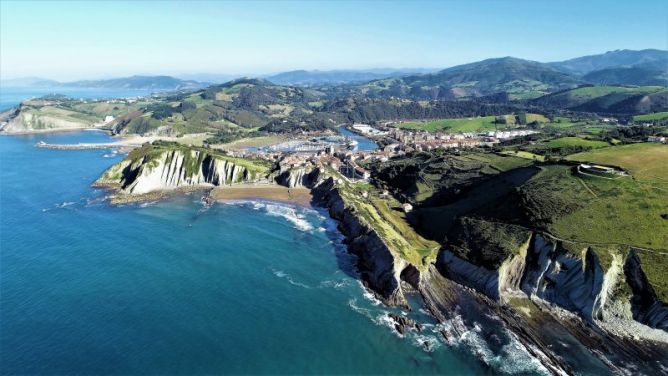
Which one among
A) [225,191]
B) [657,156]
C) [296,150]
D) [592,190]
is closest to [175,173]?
[225,191]

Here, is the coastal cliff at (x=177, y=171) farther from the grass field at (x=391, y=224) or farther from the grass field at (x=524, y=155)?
the grass field at (x=524, y=155)

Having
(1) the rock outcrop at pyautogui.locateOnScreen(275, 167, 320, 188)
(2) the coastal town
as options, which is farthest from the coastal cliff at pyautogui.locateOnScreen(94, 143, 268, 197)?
(2) the coastal town

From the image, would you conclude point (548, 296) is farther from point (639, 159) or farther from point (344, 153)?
point (344, 153)

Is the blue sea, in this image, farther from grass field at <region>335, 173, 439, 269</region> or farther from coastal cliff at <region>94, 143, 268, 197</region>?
coastal cliff at <region>94, 143, 268, 197</region>

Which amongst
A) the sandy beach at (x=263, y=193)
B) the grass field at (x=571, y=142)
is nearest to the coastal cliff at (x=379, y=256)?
the sandy beach at (x=263, y=193)

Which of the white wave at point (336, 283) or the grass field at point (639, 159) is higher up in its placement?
the grass field at point (639, 159)

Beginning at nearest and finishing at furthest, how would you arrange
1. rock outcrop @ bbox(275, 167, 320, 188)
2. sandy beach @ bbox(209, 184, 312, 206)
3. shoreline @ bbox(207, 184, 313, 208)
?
shoreline @ bbox(207, 184, 313, 208), sandy beach @ bbox(209, 184, 312, 206), rock outcrop @ bbox(275, 167, 320, 188)
